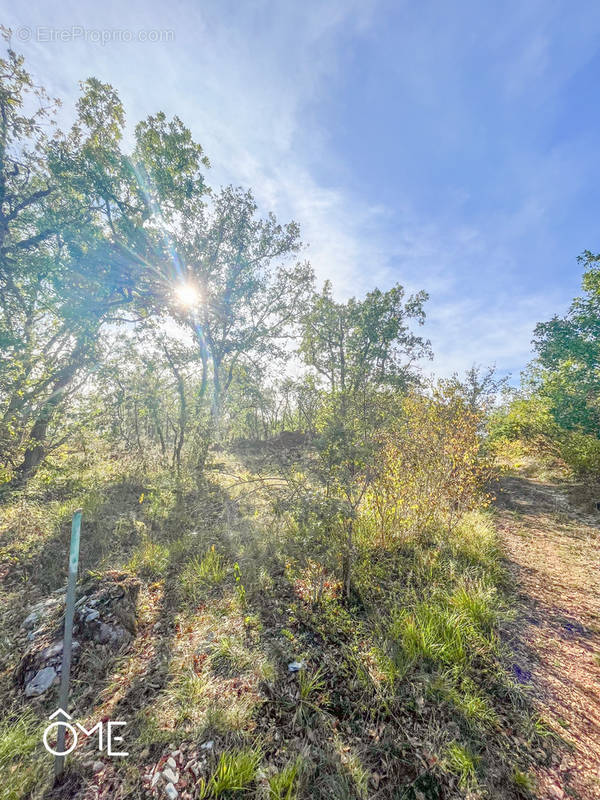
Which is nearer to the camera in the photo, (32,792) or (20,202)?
(32,792)

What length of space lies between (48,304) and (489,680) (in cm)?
1054

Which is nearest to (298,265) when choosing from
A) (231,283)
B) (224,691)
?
(231,283)

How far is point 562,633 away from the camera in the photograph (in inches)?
125

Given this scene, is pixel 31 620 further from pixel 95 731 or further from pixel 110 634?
pixel 95 731

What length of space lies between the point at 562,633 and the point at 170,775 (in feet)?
13.8

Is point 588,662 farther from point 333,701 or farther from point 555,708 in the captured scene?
point 333,701

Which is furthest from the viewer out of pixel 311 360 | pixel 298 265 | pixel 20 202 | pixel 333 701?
pixel 298 265

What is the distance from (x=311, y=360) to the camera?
9.40m

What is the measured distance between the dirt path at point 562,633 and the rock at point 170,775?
8.25ft

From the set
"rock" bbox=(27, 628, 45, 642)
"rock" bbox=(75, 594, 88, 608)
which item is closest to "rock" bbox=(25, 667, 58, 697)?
"rock" bbox=(27, 628, 45, 642)

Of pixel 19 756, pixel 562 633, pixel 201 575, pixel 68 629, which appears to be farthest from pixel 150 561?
pixel 562 633

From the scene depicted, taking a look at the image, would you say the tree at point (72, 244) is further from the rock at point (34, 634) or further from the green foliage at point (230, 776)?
the green foliage at point (230, 776)

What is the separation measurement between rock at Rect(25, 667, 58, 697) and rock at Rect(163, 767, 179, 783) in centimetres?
169

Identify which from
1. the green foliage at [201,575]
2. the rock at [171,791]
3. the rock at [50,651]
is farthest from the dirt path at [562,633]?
the rock at [50,651]
